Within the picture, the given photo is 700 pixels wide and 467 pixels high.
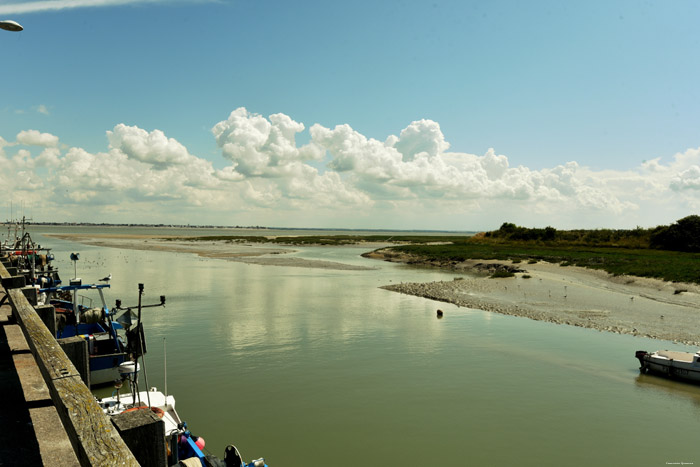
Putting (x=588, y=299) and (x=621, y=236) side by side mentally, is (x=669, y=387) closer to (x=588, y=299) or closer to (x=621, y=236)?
(x=588, y=299)

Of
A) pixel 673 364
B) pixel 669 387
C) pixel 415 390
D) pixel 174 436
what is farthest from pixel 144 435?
pixel 673 364

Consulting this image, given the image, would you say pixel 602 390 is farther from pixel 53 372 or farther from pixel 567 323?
pixel 53 372

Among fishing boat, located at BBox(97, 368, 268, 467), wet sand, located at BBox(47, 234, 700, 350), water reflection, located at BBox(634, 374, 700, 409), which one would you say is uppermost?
fishing boat, located at BBox(97, 368, 268, 467)

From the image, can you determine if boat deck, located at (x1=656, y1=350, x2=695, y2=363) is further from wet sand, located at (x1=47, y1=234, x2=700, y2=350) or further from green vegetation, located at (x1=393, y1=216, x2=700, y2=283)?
green vegetation, located at (x1=393, y1=216, x2=700, y2=283)

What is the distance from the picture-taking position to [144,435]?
4.14 metres

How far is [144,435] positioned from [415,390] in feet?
51.5

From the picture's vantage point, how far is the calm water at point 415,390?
13836 mm

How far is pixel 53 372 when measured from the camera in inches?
183

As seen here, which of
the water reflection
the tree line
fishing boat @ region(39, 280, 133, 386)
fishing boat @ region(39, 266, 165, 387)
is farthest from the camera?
the tree line

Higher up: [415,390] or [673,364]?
[673,364]

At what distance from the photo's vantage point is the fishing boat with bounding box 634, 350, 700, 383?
19.1 m

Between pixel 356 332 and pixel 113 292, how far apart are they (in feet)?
83.9

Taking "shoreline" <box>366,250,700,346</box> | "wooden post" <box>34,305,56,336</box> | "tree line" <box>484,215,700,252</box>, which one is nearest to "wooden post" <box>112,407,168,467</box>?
"wooden post" <box>34,305,56,336</box>

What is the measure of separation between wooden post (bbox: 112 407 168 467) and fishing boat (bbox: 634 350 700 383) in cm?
2291
